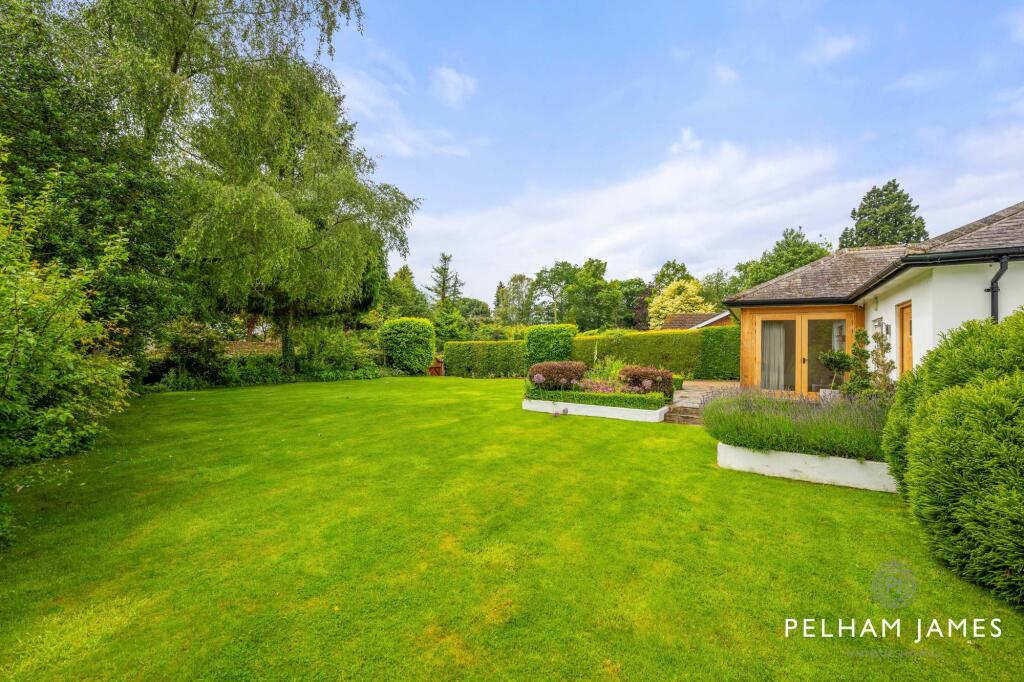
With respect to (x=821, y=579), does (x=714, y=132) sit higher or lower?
higher

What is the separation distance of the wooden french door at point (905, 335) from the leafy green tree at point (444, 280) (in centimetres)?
4169

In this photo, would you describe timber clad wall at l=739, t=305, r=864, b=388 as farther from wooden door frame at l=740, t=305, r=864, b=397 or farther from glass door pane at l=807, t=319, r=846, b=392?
glass door pane at l=807, t=319, r=846, b=392

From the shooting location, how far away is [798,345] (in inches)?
418

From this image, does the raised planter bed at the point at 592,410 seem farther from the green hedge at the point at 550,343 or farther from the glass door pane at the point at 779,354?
the green hedge at the point at 550,343

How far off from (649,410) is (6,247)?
9599mm

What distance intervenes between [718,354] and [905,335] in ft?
26.0

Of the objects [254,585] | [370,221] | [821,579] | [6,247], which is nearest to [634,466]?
[821,579]

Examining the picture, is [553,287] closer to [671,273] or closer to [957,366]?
[671,273]

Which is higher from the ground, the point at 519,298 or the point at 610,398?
the point at 519,298

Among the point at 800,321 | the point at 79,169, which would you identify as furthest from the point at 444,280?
the point at 79,169

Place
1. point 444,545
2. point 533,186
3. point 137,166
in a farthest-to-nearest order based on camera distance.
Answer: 1. point 533,186
2. point 137,166
3. point 444,545

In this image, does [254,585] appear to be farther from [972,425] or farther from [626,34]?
[626,34]

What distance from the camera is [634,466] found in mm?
5609

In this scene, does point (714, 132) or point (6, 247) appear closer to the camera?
point (6, 247)
